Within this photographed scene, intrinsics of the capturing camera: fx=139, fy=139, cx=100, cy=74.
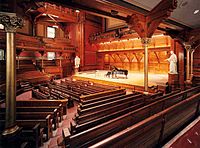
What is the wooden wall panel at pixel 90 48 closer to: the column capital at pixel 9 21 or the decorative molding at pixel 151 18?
the decorative molding at pixel 151 18

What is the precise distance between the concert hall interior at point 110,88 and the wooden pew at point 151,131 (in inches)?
0.4

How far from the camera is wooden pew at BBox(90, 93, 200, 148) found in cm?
128

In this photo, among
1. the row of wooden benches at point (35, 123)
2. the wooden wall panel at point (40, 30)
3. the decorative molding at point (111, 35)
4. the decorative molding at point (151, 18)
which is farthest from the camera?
the wooden wall panel at point (40, 30)

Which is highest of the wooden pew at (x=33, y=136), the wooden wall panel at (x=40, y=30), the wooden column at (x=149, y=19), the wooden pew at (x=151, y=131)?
the wooden wall panel at (x=40, y=30)

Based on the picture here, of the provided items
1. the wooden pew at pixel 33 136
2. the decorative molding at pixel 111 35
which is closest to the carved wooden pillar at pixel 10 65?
the wooden pew at pixel 33 136

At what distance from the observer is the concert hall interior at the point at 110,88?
1.94m

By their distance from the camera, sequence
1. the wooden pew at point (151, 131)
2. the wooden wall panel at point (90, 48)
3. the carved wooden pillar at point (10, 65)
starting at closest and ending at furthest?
the wooden pew at point (151, 131), the carved wooden pillar at point (10, 65), the wooden wall panel at point (90, 48)

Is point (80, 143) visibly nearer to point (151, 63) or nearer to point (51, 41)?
point (151, 63)

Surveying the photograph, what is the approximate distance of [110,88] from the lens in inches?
250

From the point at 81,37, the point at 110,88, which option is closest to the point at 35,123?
the point at 110,88

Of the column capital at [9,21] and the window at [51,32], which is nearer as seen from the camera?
the column capital at [9,21]

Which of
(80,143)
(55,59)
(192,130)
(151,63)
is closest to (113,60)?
(151,63)

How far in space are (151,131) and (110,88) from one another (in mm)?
4586

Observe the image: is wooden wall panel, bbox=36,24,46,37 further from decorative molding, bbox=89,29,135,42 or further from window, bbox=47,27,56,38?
decorative molding, bbox=89,29,135,42
